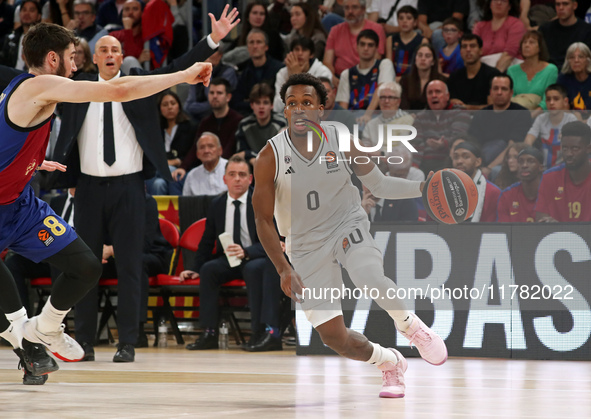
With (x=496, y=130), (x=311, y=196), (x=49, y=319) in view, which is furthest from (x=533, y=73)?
(x=49, y=319)

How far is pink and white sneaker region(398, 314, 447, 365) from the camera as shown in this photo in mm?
5137

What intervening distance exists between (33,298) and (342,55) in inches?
190

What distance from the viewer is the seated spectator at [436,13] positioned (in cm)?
1139

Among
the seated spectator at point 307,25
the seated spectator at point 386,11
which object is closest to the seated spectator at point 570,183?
the seated spectator at point 386,11

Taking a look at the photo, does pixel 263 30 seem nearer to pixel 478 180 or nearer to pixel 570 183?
pixel 478 180

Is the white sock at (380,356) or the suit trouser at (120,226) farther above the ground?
the suit trouser at (120,226)

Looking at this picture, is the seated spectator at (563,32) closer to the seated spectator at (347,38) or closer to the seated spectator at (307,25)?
the seated spectator at (347,38)

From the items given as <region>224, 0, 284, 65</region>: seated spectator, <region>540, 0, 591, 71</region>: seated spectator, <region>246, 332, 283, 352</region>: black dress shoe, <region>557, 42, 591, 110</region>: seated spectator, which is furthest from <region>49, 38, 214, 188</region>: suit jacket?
<region>540, 0, 591, 71</region>: seated spectator

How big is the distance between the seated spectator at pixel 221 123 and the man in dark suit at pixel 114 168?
3.31 metres

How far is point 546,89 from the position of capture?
9312 mm

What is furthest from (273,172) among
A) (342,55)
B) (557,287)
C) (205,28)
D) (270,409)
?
(205,28)

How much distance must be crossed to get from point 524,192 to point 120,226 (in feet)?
11.1

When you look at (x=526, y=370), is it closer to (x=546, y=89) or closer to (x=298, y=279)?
(x=298, y=279)

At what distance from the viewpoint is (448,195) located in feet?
18.6
